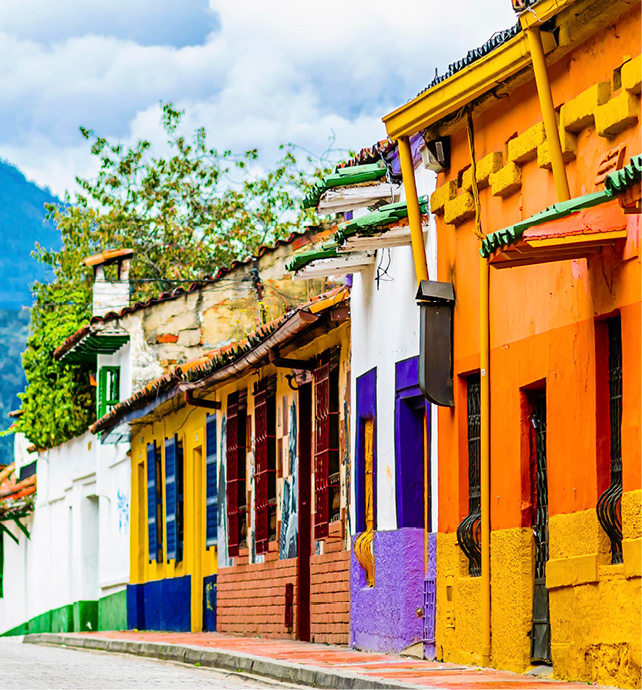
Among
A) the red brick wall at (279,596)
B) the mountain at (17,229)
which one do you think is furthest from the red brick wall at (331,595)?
the mountain at (17,229)

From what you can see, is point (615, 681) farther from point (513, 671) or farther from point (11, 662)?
point (11, 662)

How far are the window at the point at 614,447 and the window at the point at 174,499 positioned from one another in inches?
529

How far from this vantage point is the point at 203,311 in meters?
25.1

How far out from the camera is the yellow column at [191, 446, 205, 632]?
69.1 feet

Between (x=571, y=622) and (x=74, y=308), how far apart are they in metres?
22.5

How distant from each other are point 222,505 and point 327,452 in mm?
4534

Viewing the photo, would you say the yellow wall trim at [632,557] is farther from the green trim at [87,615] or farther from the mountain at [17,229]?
the mountain at [17,229]

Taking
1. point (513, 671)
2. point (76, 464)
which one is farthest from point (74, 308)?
point (513, 671)

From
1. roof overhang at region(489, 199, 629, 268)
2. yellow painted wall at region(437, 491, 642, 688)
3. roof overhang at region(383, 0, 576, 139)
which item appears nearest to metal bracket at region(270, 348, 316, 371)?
roof overhang at region(383, 0, 576, 139)

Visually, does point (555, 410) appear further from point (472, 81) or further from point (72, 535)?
point (72, 535)

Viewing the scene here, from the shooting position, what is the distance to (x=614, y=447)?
31.6ft

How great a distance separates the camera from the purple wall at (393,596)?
1305 centimetres

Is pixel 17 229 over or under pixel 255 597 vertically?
over

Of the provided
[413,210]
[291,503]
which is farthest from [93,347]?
[413,210]
